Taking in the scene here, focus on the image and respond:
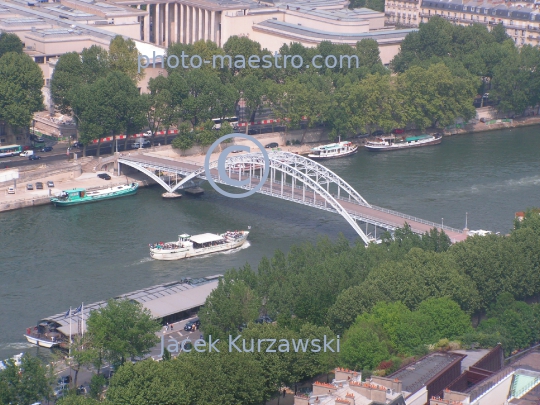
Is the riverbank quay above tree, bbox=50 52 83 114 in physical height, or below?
below

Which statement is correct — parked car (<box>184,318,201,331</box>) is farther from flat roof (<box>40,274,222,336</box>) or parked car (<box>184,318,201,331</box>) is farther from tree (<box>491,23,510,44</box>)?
tree (<box>491,23,510,44</box>)

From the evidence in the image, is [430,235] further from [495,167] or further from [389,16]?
[389,16]

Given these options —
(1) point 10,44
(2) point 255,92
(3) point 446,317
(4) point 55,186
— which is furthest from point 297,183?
(3) point 446,317

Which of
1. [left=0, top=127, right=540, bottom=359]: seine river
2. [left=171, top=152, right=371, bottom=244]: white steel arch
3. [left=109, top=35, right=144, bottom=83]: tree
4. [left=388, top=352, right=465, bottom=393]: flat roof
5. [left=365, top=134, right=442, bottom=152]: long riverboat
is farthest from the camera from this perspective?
[left=365, top=134, right=442, bottom=152]: long riverboat

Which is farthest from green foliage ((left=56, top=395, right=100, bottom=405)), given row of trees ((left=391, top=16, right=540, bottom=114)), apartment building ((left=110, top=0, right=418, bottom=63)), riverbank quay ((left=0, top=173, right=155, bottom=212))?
apartment building ((left=110, top=0, right=418, bottom=63))

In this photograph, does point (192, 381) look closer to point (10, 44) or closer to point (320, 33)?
point (10, 44)

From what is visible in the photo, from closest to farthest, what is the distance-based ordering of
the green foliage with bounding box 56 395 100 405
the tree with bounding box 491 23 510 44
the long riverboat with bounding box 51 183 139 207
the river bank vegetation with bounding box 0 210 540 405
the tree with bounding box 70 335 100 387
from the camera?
the green foliage with bounding box 56 395 100 405 → the river bank vegetation with bounding box 0 210 540 405 → the tree with bounding box 70 335 100 387 → the long riverboat with bounding box 51 183 139 207 → the tree with bounding box 491 23 510 44

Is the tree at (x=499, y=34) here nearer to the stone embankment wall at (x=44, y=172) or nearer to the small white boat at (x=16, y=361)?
the stone embankment wall at (x=44, y=172)

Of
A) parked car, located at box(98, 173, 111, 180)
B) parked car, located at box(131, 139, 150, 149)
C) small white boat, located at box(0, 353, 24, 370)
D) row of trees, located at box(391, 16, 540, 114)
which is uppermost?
row of trees, located at box(391, 16, 540, 114)
